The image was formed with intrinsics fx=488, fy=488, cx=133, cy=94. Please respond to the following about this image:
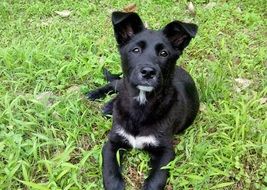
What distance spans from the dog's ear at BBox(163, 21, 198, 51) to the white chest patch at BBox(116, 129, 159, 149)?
2.74 feet

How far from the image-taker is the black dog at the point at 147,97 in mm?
4074

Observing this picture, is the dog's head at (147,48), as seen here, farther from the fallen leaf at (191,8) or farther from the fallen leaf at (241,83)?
the fallen leaf at (191,8)

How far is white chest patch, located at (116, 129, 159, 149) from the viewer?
4.29 metres

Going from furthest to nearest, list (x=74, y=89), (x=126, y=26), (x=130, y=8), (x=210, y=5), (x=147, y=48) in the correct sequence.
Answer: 1. (x=210, y=5)
2. (x=130, y=8)
3. (x=74, y=89)
4. (x=126, y=26)
5. (x=147, y=48)

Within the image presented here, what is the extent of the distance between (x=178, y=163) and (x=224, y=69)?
5.39ft

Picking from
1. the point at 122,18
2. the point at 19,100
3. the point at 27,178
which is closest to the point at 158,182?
the point at 27,178

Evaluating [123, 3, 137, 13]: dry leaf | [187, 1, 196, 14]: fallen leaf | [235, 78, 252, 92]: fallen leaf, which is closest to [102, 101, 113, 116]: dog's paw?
[235, 78, 252, 92]: fallen leaf

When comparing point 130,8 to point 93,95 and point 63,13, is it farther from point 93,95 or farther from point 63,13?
point 93,95

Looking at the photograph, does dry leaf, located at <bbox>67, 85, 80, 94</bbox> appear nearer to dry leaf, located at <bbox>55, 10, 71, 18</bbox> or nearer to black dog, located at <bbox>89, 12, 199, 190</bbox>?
black dog, located at <bbox>89, 12, 199, 190</bbox>

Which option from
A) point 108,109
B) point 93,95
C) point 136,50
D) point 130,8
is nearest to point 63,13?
point 130,8

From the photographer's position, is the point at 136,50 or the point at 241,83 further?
the point at 241,83

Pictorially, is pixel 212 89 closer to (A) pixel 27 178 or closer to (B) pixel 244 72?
(B) pixel 244 72

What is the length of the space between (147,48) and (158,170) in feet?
3.41

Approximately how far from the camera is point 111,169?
4164mm
